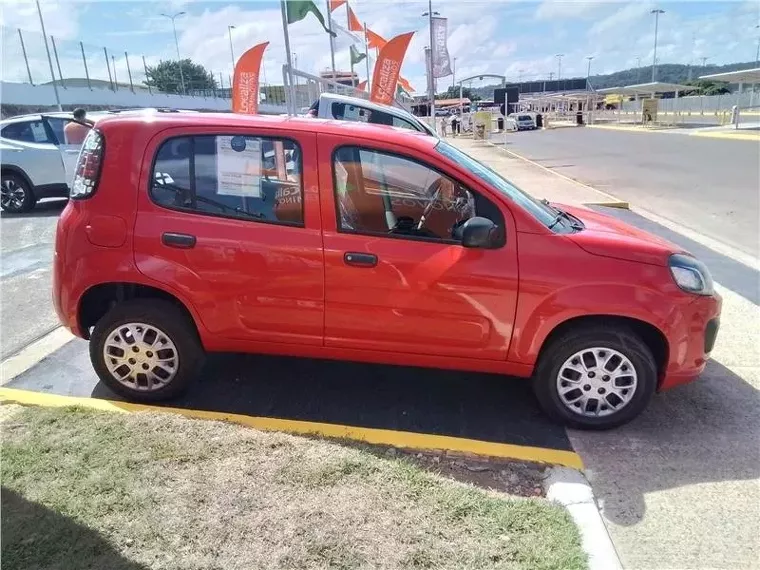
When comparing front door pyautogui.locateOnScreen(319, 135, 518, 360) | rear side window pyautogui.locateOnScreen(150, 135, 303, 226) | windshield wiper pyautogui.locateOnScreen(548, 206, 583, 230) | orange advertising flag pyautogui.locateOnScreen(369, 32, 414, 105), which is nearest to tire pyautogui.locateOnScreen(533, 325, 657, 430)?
front door pyautogui.locateOnScreen(319, 135, 518, 360)

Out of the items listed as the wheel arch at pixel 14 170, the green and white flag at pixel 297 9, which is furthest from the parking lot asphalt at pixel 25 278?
the green and white flag at pixel 297 9

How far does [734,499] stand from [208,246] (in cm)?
314

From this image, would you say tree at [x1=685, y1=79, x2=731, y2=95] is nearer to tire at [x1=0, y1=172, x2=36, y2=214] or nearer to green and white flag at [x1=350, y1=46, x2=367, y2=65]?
green and white flag at [x1=350, y1=46, x2=367, y2=65]

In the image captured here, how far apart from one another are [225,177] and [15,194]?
903 centimetres

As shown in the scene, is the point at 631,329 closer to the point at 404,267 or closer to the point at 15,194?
the point at 404,267

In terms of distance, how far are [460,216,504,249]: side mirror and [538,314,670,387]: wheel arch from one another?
0.62 meters

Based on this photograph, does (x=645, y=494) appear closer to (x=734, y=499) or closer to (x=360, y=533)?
(x=734, y=499)

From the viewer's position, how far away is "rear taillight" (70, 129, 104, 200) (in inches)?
142

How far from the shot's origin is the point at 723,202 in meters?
11.0

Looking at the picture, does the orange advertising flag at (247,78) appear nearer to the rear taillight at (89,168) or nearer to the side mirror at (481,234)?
the rear taillight at (89,168)

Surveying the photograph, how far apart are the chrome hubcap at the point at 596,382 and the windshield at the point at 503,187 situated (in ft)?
2.74

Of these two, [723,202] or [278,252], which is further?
[723,202]

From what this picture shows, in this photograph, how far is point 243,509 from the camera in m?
2.68

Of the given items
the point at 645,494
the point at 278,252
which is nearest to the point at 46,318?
the point at 278,252
